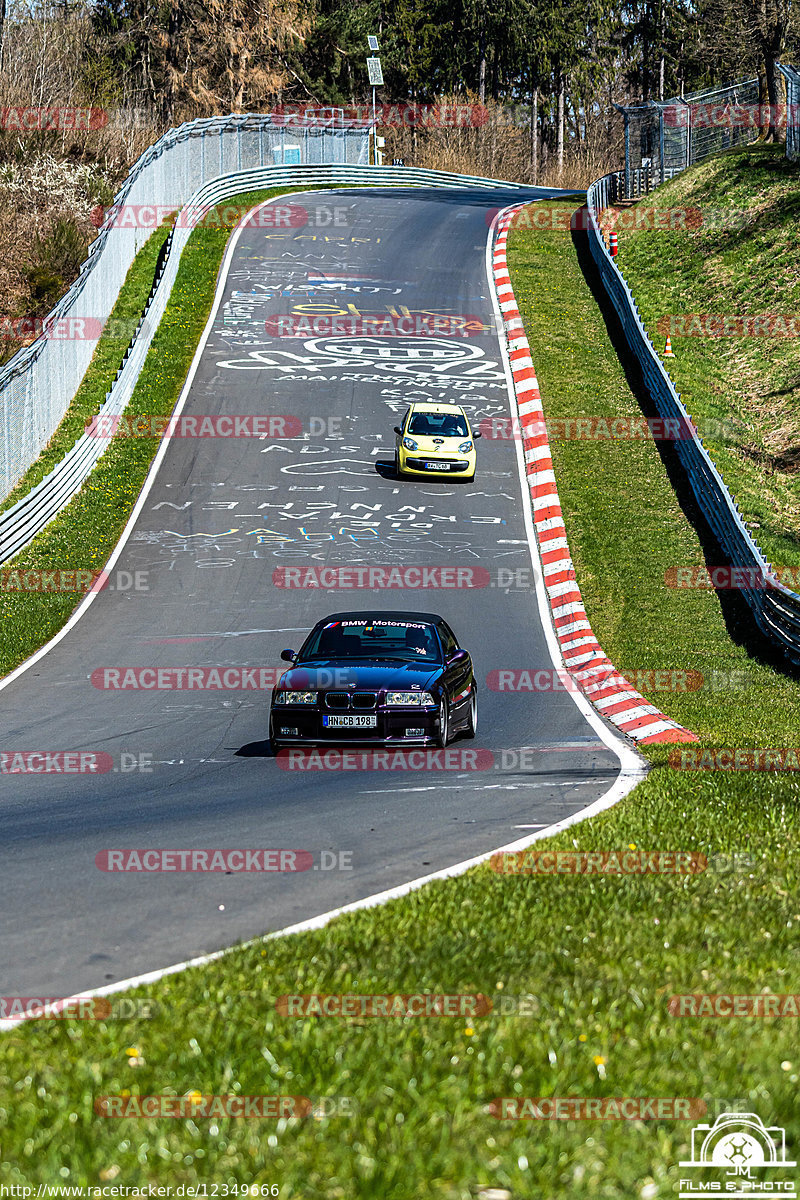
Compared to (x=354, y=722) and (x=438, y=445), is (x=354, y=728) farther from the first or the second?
(x=438, y=445)

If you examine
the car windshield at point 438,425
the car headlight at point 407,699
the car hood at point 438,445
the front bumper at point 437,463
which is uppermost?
the car windshield at point 438,425

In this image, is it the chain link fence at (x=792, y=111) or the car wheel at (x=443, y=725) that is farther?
the chain link fence at (x=792, y=111)

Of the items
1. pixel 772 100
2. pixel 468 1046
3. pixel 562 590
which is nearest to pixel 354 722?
pixel 468 1046

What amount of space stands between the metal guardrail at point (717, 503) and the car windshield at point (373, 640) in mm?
7398

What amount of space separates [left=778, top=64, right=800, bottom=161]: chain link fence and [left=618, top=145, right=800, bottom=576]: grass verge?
497mm

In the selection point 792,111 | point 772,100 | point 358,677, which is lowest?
point 358,677

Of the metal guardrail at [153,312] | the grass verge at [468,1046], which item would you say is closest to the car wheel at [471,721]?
the grass verge at [468,1046]

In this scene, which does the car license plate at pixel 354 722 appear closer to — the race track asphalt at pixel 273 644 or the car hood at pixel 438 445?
the race track asphalt at pixel 273 644

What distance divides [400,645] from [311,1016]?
365 inches

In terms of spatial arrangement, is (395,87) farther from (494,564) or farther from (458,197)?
(494,564)

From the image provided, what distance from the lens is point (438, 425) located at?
29531 mm

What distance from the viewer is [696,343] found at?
3819 centimetres

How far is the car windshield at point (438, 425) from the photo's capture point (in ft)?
96.1

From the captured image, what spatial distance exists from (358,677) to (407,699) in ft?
1.89
